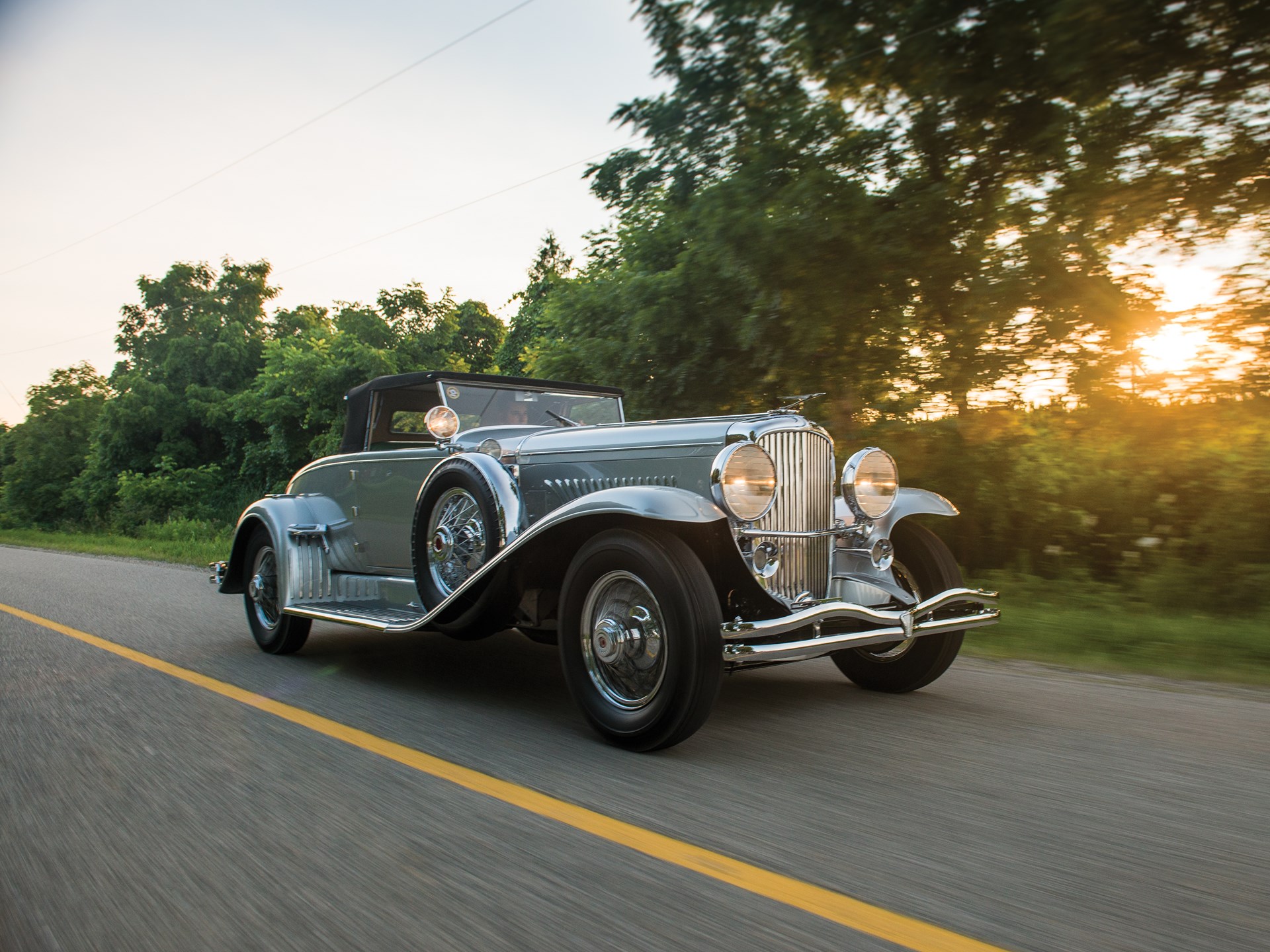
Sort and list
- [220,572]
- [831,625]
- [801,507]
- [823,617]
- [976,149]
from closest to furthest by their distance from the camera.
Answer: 1. [823,617]
2. [831,625]
3. [801,507]
4. [220,572]
5. [976,149]

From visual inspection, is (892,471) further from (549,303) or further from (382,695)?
(549,303)

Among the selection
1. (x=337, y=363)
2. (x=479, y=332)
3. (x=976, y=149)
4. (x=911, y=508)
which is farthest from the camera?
(x=479, y=332)

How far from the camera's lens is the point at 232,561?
20.6ft

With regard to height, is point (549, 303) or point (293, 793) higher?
point (549, 303)

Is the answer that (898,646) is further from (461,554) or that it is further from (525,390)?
(525,390)

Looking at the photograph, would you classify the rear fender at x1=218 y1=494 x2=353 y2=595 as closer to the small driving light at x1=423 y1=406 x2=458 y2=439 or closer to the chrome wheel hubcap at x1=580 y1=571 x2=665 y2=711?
the small driving light at x1=423 y1=406 x2=458 y2=439

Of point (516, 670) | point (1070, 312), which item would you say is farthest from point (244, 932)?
point (1070, 312)

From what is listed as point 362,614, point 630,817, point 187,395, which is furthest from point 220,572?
point 187,395

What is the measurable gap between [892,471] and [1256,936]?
2619 millimetres

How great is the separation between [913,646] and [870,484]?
789mm

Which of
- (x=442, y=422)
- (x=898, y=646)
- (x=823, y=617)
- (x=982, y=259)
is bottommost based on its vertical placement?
(x=898, y=646)

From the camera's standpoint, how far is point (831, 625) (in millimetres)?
3824

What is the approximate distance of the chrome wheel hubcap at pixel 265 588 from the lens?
5.98 metres

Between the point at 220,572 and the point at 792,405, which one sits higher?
the point at 792,405
